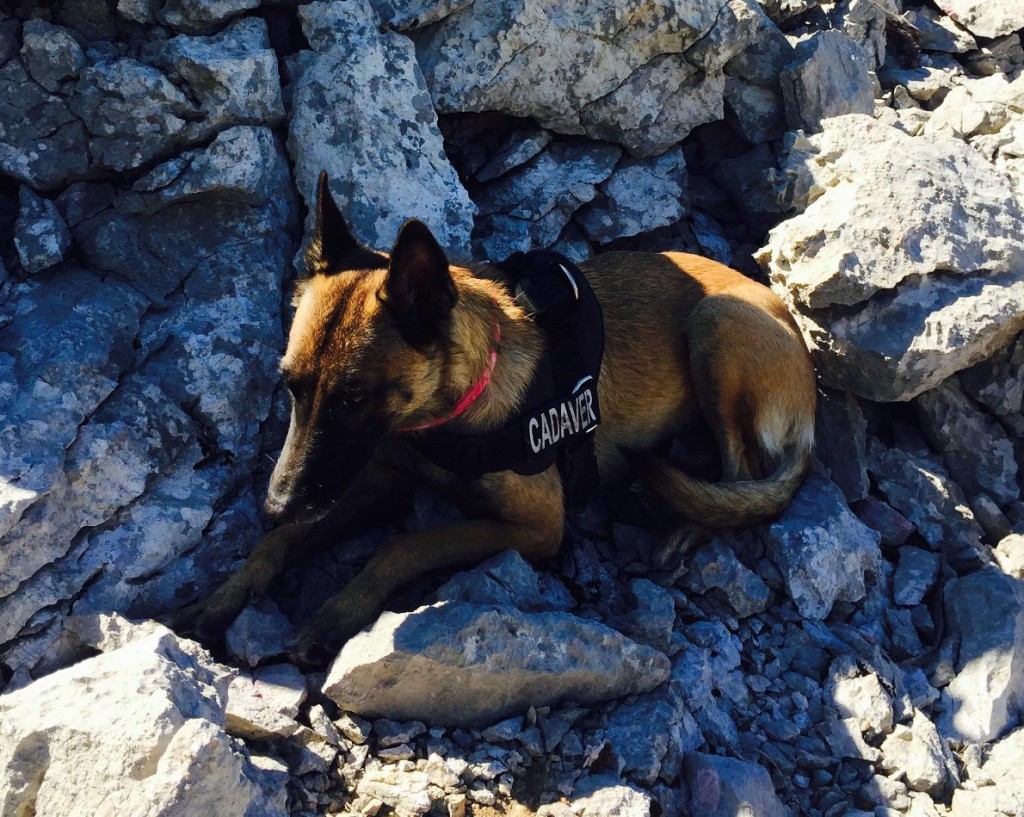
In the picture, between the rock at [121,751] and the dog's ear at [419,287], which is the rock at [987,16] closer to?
the dog's ear at [419,287]

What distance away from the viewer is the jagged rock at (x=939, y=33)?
7.26 metres

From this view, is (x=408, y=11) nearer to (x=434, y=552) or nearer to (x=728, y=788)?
(x=434, y=552)

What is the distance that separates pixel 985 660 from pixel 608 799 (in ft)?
6.83

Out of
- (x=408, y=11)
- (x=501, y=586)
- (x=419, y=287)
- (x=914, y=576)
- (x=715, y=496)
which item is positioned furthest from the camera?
(x=408, y=11)

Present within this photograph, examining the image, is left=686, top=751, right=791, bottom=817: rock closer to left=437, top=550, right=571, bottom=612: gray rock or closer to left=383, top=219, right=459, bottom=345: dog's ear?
left=437, top=550, right=571, bottom=612: gray rock

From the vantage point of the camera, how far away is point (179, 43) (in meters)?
4.73

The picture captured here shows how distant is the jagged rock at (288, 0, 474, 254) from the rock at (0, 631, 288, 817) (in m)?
2.71

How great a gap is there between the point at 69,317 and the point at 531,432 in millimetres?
2165

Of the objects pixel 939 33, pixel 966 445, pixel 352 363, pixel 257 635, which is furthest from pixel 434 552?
pixel 939 33

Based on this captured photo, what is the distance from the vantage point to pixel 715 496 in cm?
464

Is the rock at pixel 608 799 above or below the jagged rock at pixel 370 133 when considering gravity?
below

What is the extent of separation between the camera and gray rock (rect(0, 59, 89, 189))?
4492mm

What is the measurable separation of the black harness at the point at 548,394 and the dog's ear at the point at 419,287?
23.0 inches

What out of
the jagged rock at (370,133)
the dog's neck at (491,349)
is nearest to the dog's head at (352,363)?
the dog's neck at (491,349)
